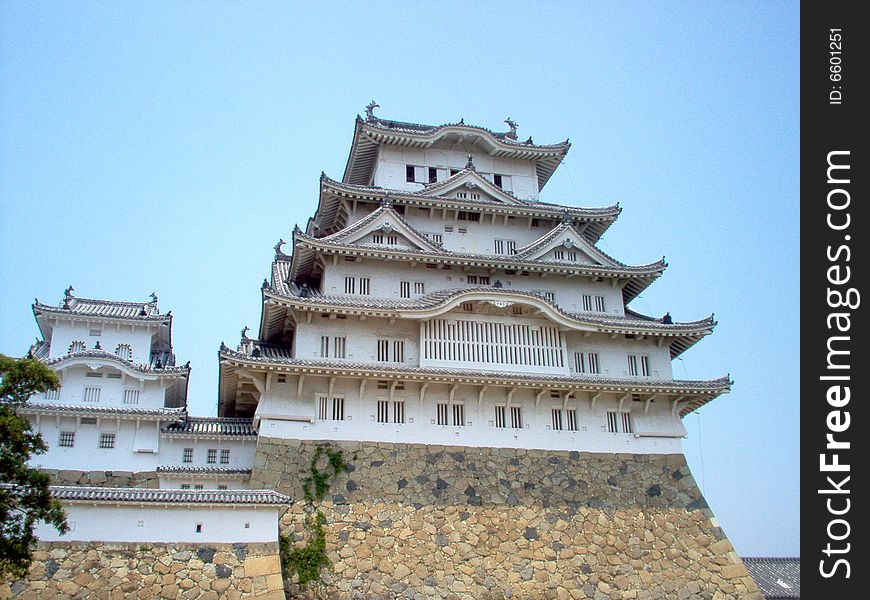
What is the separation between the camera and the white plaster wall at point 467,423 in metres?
25.7

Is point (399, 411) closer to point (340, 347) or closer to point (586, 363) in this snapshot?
point (340, 347)

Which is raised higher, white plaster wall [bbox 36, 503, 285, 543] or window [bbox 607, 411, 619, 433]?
window [bbox 607, 411, 619, 433]

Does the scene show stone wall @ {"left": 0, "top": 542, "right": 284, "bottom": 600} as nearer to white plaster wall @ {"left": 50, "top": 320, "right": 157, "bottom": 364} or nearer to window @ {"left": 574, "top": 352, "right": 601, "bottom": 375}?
white plaster wall @ {"left": 50, "top": 320, "right": 157, "bottom": 364}

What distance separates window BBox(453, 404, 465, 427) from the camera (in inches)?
1061

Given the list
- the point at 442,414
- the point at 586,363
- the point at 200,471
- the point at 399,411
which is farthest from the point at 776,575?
the point at 200,471

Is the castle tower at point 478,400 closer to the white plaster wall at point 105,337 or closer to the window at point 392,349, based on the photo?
the window at point 392,349

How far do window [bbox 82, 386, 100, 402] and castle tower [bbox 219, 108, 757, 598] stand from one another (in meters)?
4.21

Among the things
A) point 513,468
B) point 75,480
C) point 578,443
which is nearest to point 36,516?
point 75,480

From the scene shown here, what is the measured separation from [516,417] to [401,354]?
4370 mm

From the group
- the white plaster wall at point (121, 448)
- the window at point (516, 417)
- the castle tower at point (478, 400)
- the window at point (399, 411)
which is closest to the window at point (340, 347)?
the castle tower at point (478, 400)

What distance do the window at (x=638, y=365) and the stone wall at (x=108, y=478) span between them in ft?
Answer: 54.4

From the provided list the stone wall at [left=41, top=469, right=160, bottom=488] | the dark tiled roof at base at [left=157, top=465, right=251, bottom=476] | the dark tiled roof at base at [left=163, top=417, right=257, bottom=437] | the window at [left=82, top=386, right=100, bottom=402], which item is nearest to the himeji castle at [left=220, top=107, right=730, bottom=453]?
the dark tiled roof at base at [left=163, top=417, right=257, bottom=437]

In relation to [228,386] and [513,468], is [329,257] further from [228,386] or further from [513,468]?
[513,468]

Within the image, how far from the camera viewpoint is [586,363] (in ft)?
96.4
